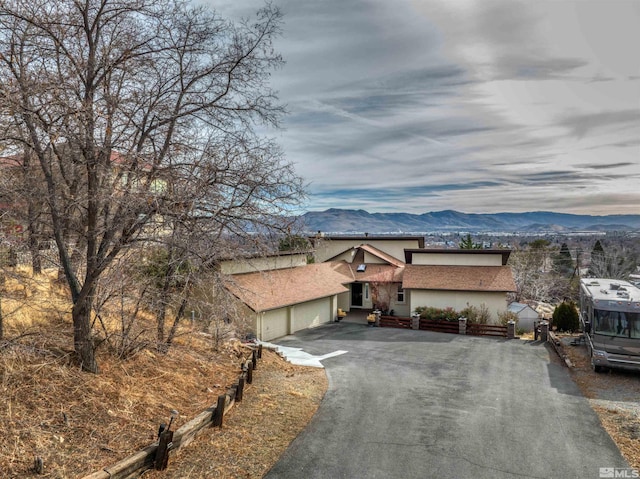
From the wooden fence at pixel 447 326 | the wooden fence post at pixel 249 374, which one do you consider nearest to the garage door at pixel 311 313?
the wooden fence at pixel 447 326

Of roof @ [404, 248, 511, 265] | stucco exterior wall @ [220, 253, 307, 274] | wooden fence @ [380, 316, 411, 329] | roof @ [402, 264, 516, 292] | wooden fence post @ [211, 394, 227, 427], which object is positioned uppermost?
roof @ [404, 248, 511, 265]

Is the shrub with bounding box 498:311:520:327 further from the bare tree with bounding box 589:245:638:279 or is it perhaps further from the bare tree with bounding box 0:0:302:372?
the bare tree with bounding box 589:245:638:279

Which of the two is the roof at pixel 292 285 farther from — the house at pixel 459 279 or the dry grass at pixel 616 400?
the dry grass at pixel 616 400

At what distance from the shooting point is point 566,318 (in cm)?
2541

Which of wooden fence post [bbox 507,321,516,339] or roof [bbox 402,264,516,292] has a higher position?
roof [bbox 402,264,516,292]

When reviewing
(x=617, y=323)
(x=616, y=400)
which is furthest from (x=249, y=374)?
(x=617, y=323)

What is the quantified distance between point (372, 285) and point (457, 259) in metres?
6.92

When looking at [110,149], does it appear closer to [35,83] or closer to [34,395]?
[35,83]

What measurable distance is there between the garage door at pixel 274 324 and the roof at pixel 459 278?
358 inches

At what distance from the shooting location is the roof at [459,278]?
27.1 metres

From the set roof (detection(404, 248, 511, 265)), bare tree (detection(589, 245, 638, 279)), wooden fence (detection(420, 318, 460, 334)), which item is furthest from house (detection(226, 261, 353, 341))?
bare tree (detection(589, 245, 638, 279))

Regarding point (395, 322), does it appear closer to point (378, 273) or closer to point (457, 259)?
point (378, 273)

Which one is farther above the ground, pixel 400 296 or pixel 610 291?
pixel 610 291

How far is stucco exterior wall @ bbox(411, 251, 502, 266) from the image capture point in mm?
29688
